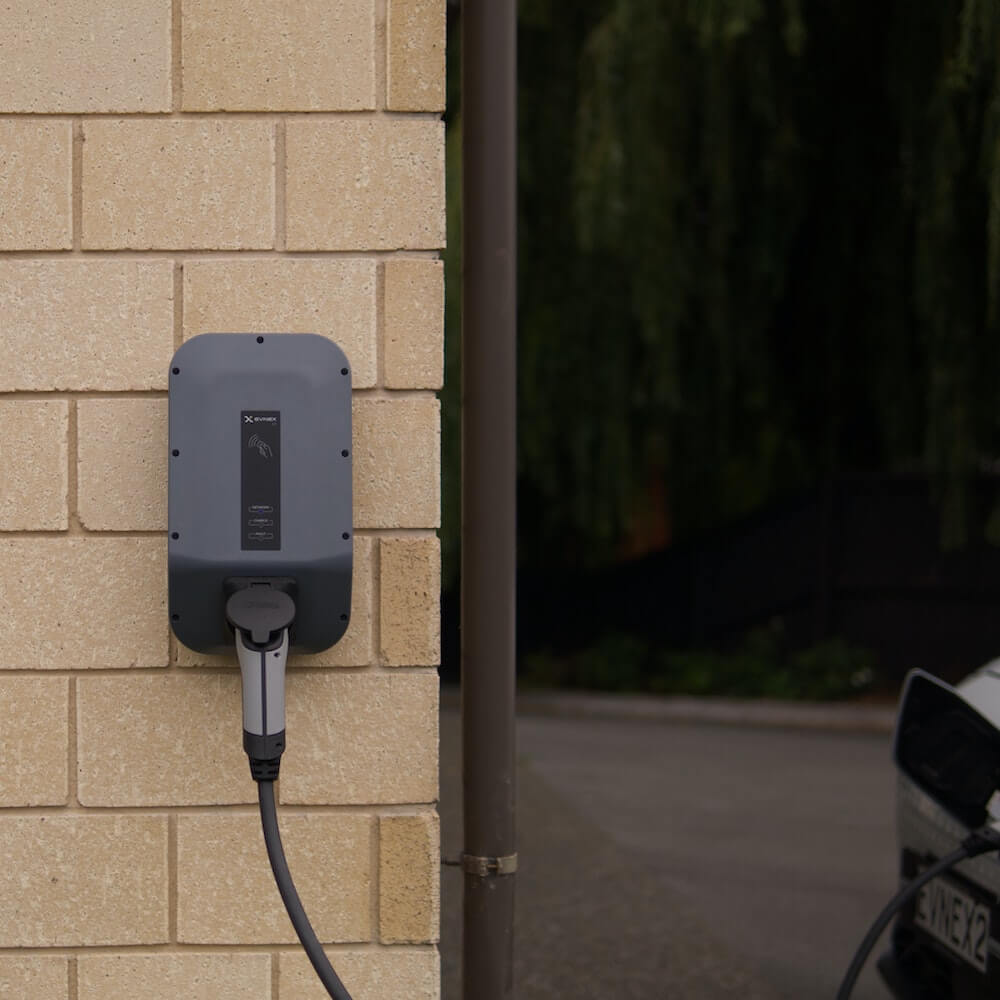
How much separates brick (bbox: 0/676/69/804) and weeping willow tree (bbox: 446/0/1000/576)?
593 centimetres

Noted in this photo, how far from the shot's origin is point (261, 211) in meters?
2.45

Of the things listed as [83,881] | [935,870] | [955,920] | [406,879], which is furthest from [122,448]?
[955,920]

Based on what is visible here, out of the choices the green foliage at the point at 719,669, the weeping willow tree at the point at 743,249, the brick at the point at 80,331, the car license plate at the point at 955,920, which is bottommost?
the green foliage at the point at 719,669

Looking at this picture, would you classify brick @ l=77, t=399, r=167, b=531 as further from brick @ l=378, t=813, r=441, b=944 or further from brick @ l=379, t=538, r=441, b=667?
brick @ l=378, t=813, r=441, b=944

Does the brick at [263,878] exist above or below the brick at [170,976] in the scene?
above

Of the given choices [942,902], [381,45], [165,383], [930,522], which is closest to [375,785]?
[165,383]

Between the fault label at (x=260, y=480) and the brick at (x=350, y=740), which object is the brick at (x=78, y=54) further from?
the brick at (x=350, y=740)

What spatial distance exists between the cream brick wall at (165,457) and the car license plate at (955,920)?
120 centimetres

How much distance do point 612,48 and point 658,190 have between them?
106 centimetres

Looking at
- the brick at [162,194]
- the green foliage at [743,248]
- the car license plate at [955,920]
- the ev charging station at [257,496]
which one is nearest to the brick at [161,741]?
the ev charging station at [257,496]

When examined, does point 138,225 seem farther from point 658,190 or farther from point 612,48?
point 658,190

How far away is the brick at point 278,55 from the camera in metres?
2.44

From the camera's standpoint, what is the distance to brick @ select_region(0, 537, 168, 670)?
2.44m

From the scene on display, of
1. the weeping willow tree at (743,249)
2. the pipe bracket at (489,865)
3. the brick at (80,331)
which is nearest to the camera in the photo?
the brick at (80,331)
